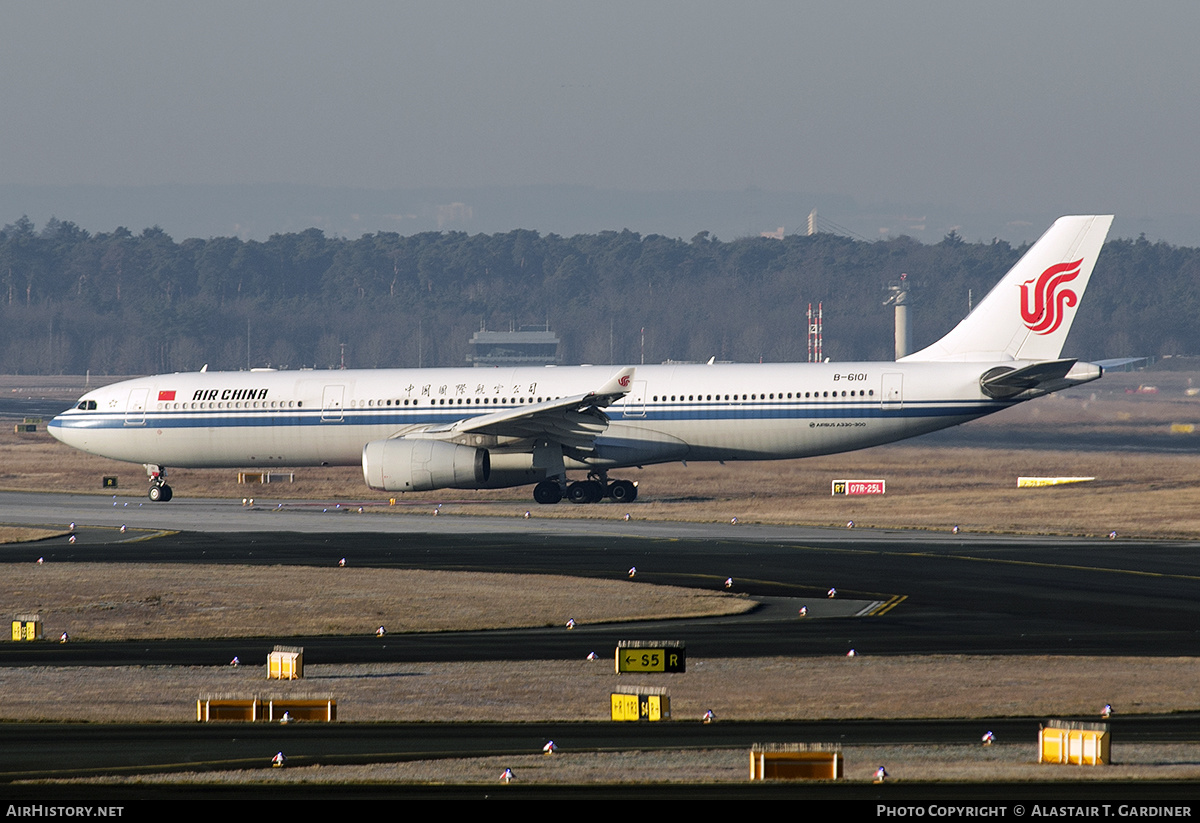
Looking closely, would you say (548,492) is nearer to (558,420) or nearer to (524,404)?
(524,404)

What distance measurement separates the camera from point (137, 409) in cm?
5116

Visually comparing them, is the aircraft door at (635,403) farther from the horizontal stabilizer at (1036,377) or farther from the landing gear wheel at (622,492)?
the horizontal stabilizer at (1036,377)

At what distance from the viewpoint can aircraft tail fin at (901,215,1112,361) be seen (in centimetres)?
4600

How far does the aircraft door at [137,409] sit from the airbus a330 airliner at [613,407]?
85 mm

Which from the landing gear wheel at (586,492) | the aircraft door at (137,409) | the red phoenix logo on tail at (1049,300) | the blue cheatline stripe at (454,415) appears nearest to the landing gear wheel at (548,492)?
the landing gear wheel at (586,492)

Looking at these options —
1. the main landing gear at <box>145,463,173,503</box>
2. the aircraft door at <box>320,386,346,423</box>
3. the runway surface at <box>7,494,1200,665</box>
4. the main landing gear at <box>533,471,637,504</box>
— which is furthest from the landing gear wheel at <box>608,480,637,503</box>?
the main landing gear at <box>145,463,173,503</box>

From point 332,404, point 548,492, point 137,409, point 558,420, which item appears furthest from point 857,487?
point 137,409

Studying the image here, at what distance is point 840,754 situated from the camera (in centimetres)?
1321

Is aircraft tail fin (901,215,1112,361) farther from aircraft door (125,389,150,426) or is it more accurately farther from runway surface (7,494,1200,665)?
aircraft door (125,389,150,426)

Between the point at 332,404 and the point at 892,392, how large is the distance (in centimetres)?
1832

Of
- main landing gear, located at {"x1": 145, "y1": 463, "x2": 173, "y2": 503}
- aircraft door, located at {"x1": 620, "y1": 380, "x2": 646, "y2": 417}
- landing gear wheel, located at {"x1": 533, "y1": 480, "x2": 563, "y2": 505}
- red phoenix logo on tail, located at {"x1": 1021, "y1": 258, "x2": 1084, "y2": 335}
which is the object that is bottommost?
landing gear wheel, located at {"x1": 533, "y1": 480, "x2": 563, "y2": 505}

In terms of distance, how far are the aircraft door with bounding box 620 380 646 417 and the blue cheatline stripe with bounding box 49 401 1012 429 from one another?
0.43 ft

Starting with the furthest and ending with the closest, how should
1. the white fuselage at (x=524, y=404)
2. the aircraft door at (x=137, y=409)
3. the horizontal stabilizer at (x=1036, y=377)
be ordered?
the aircraft door at (x=137, y=409)
the white fuselage at (x=524, y=404)
the horizontal stabilizer at (x=1036, y=377)

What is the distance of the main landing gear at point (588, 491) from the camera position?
159 feet
